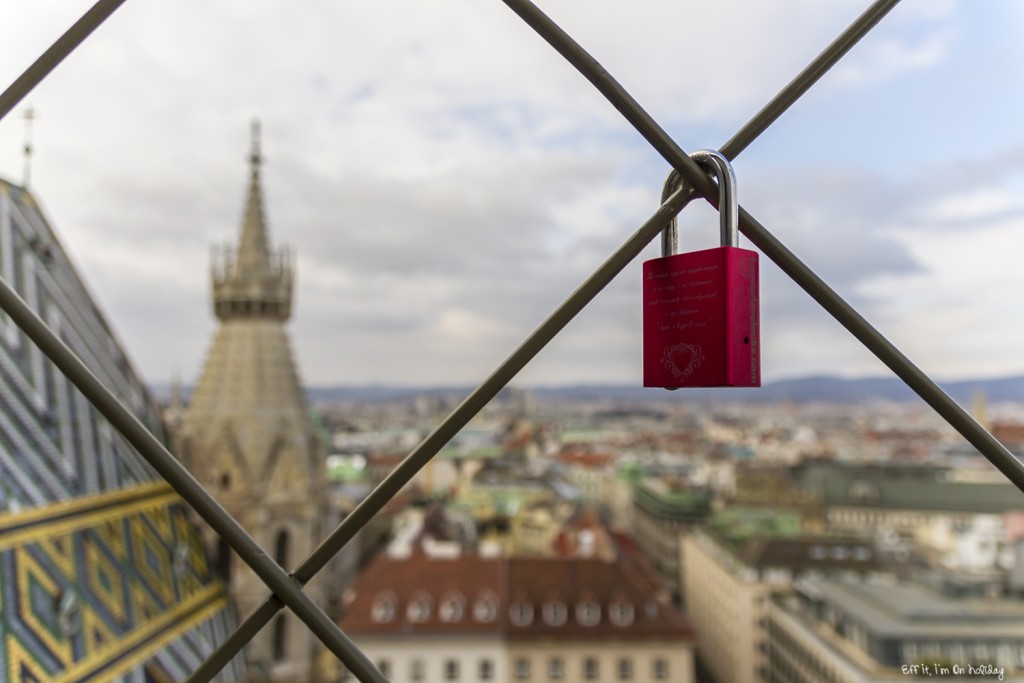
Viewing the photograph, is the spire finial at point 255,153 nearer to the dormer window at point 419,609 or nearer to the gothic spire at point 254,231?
the gothic spire at point 254,231

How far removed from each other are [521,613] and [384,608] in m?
3.83

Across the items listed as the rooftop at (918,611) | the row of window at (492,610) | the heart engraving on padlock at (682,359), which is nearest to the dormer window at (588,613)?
the row of window at (492,610)

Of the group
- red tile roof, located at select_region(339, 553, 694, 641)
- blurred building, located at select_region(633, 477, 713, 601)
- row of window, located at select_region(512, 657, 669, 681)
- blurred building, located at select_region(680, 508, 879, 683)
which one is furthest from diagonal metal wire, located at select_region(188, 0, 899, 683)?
blurred building, located at select_region(633, 477, 713, 601)

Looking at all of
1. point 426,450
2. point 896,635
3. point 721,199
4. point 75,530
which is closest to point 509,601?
point 896,635

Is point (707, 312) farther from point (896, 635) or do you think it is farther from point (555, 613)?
point (555, 613)

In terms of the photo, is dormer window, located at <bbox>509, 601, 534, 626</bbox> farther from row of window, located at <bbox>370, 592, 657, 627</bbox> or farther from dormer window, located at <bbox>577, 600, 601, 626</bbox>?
dormer window, located at <bbox>577, 600, 601, 626</bbox>

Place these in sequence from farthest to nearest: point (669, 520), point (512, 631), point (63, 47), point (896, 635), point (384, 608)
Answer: point (669, 520)
point (512, 631)
point (384, 608)
point (896, 635)
point (63, 47)

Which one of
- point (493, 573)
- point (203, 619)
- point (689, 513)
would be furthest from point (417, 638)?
point (689, 513)

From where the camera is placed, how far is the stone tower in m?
15.3

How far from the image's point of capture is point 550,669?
1928cm

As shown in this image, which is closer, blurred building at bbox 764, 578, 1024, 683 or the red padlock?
the red padlock

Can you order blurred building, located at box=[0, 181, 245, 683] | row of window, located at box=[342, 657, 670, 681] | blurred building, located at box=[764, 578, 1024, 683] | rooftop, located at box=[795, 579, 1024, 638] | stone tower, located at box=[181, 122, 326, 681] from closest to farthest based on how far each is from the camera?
blurred building, located at box=[0, 181, 245, 683], stone tower, located at box=[181, 122, 326, 681], blurred building, located at box=[764, 578, 1024, 683], rooftop, located at box=[795, 579, 1024, 638], row of window, located at box=[342, 657, 670, 681]

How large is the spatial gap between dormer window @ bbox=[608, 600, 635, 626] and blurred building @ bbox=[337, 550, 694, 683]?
0.09ft

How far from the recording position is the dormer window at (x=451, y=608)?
1930 cm
